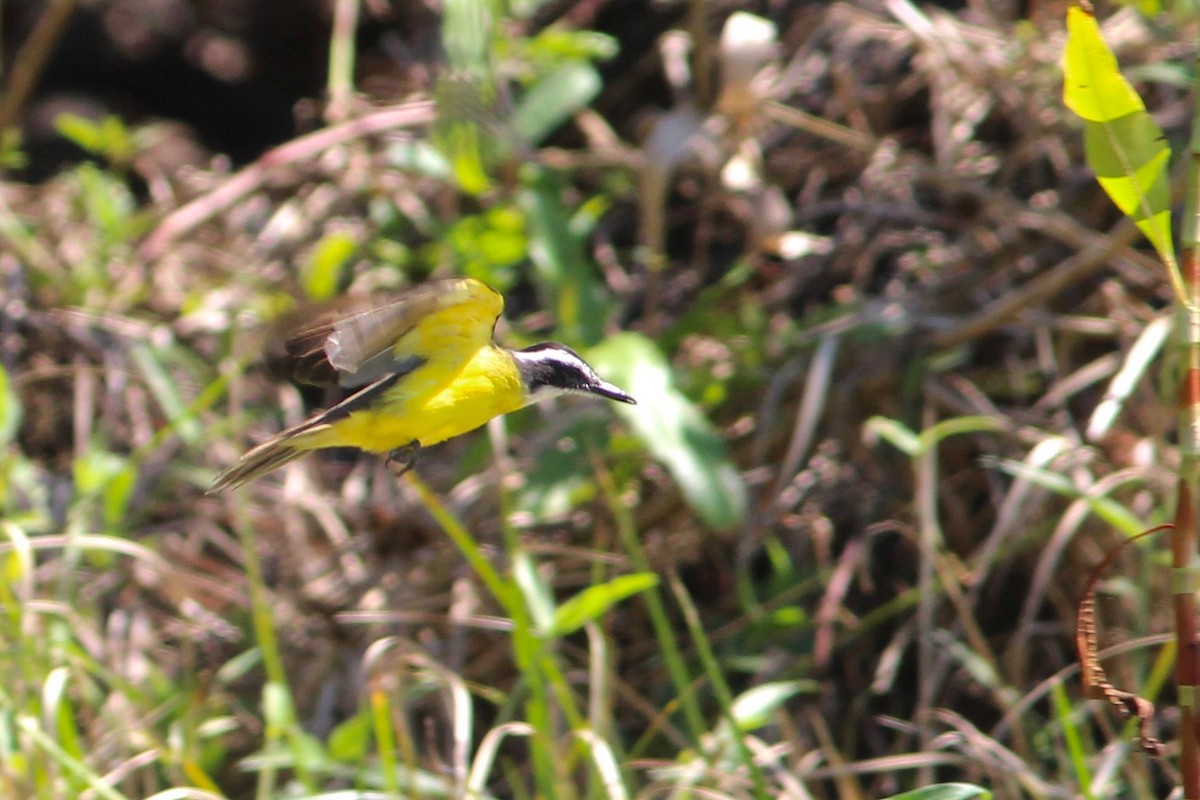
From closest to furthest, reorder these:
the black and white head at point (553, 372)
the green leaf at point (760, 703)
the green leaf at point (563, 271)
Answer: the black and white head at point (553, 372)
the green leaf at point (760, 703)
the green leaf at point (563, 271)

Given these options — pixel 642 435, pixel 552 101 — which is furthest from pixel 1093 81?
pixel 552 101

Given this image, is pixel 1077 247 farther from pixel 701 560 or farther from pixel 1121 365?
pixel 701 560

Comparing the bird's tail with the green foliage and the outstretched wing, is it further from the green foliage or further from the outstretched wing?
the green foliage

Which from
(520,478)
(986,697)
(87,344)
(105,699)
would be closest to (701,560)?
(520,478)

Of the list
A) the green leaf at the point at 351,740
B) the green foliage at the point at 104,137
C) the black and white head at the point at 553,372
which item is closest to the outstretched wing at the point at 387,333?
the black and white head at the point at 553,372

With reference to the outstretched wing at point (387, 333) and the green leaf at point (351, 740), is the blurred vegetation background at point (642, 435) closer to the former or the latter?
the green leaf at point (351, 740)

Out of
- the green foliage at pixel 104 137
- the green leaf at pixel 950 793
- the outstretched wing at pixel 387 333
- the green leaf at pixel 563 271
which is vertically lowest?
the green leaf at pixel 950 793
